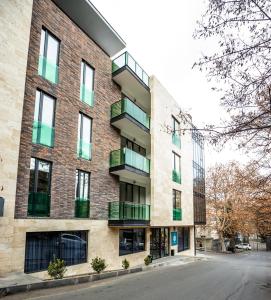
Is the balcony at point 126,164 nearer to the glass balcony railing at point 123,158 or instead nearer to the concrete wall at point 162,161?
the glass balcony railing at point 123,158

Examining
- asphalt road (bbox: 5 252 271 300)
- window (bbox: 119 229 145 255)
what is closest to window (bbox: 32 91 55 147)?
asphalt road (bbox: 5 252 271 300)

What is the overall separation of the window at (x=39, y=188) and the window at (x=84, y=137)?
2568mm

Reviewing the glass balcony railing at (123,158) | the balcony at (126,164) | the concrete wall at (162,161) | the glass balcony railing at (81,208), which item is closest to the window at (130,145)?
the concrete wall at (162,161)

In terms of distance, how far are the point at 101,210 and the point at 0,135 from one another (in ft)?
25.6

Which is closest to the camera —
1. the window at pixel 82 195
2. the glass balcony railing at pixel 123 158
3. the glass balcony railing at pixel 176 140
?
the window at pixel 82 195

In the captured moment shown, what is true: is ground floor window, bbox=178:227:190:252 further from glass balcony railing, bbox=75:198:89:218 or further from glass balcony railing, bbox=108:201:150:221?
glass balcony railing, bbox=75:198:89:218

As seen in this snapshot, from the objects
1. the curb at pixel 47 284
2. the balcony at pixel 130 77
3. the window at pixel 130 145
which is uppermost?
the balcony at pixel 130 77

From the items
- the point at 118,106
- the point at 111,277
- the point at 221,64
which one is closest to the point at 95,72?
the point at 118,106

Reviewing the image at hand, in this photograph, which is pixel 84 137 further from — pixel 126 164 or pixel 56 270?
pixel 56 270

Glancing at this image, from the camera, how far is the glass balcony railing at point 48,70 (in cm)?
1494

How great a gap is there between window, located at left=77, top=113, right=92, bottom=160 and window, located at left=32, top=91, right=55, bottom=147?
6.69 feet

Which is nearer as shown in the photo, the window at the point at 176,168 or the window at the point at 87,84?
the window at the point at 87,84

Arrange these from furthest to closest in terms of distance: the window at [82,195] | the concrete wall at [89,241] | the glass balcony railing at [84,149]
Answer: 1. the glass balcony railing at [84,149]
2. the window at [82,195]
3. the concrete wall at [89,241]

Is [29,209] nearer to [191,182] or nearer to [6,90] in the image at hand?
[6,90]
